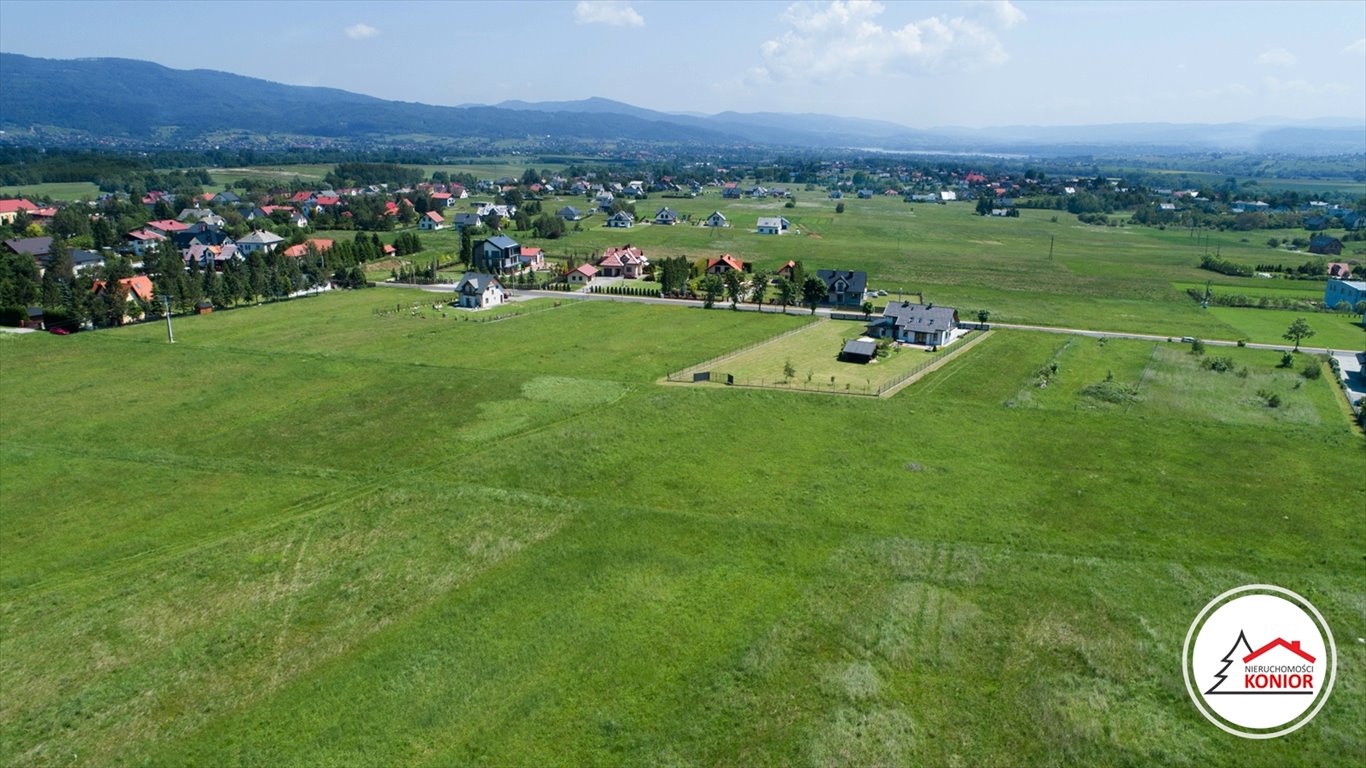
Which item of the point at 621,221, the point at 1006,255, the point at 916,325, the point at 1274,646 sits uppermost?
the point at 621,221

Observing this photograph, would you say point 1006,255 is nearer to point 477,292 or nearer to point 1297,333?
point 1297,333

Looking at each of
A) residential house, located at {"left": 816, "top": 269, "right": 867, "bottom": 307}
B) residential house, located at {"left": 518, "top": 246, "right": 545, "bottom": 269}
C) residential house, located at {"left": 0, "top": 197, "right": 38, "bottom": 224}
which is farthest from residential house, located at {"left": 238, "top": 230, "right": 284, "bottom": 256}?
residential house, located at {"left": 816, "top": 269, "right": 867, "bottom": 307}

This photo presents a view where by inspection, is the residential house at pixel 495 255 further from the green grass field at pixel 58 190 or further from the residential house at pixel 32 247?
the green grass field at pixel 58 190

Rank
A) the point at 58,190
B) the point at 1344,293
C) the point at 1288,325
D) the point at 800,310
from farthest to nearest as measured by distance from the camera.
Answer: the point at 58,190, the point at 1344,293, the point at 800,310, the point at 1288,325

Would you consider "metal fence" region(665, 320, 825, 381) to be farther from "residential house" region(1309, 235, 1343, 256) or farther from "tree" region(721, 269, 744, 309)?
"residential house" region(1309, 235, 1343, 256)

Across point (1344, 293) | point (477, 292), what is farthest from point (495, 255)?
point (1344, 293)

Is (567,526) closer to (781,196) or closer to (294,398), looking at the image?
(294,398)

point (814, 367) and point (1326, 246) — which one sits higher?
point (1326, 246)

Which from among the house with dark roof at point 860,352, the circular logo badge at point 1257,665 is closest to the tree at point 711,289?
the house with dark roof at point 860,352
